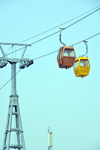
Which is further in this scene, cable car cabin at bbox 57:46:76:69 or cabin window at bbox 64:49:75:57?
cabin window at bbox 64:49:75:57

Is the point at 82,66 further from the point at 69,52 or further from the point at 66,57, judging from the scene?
the point at 66,57

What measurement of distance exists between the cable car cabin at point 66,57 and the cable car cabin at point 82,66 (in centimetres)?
233

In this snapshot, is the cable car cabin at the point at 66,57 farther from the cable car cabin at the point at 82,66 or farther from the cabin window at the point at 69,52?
the cable car cabin at the point at 82,66

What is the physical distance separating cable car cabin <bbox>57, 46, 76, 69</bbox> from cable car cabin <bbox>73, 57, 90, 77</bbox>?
2327mm

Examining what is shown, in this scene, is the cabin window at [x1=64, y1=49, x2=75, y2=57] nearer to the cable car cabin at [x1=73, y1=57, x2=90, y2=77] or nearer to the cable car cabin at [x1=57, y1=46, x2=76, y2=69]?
the cable car cabin at [x1=57, y1=46, x2=76, y2=69]

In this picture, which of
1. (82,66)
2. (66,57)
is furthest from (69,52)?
(82,66)

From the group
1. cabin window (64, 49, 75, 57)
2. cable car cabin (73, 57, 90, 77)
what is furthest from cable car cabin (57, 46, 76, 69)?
cable car cabin (73, 57, 90, 77)

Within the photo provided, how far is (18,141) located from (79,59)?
46909 mm

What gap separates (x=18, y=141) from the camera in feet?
316

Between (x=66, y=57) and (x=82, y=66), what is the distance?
141 inches

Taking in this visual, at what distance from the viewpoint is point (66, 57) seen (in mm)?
47750

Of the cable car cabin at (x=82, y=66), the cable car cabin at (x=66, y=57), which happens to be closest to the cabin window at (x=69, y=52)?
the cable car cabin at (x=66, y=57)

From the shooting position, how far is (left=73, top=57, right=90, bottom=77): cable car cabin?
5047cm

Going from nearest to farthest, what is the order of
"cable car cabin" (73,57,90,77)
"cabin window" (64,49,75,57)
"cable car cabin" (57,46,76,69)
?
1. "cable car cabin" (57,46,76,69)
2. "cabin window" (64,49,75,57)
3. "cable car cabin" (73,57,90,77)
